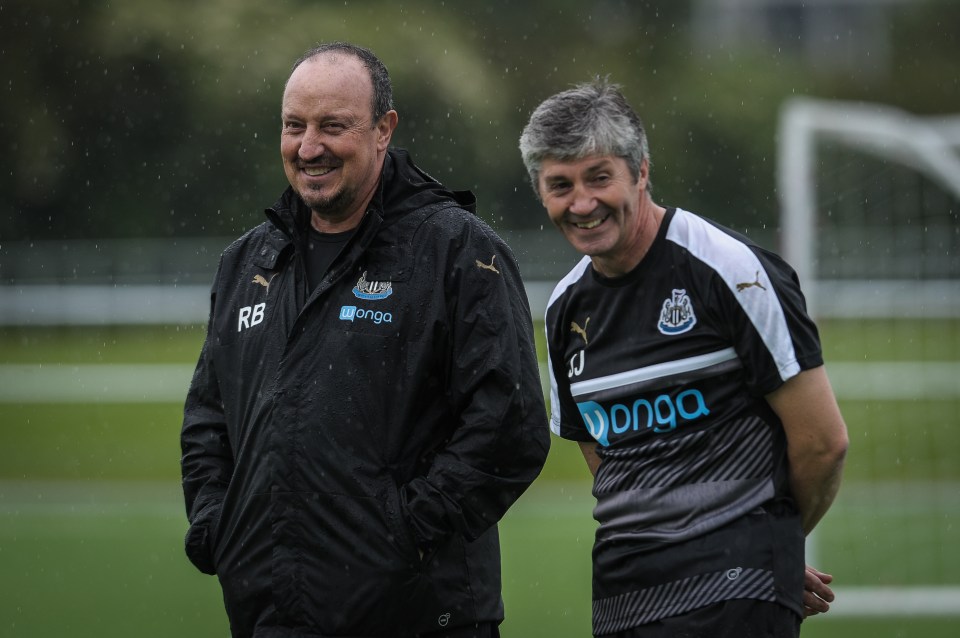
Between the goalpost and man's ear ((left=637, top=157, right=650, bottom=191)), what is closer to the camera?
man's ear ((left=637, top=157, right=650, bottom=191))

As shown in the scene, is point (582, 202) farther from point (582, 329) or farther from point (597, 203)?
point (582, 329)

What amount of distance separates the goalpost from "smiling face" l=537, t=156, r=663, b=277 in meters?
3.28

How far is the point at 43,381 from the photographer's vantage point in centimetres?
1697

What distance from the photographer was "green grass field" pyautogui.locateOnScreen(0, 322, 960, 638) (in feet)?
21.8

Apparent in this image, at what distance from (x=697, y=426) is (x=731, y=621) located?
0.43m

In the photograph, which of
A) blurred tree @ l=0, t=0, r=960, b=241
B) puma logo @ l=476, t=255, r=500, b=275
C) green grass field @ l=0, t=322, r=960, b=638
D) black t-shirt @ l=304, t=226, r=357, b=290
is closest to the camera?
puma logo @ l=476, t=255, r=500, b=275

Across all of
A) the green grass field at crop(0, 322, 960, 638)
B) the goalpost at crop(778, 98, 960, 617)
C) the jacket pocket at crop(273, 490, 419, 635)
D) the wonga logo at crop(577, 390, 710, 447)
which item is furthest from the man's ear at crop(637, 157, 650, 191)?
the green grass field at crop(0, 322, 960, 638)

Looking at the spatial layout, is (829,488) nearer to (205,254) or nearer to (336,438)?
(336,438)

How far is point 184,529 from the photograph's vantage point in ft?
28.7

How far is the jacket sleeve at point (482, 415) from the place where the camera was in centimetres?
314

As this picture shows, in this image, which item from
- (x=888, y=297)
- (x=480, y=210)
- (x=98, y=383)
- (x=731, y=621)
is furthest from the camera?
(x=480, y=210)

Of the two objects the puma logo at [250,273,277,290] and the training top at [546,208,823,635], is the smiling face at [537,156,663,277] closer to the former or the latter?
the training top at [546,208,823,635]

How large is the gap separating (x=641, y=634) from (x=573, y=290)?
2.69 ft

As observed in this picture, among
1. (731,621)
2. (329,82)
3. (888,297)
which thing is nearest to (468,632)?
(731,621)
